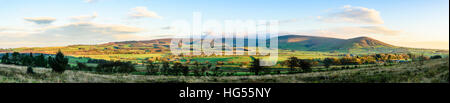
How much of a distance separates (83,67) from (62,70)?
157ft

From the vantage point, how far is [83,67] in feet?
218

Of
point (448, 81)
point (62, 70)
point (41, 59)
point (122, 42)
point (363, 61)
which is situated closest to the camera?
point (448, 81)

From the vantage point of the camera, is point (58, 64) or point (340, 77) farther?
point (58, 64)

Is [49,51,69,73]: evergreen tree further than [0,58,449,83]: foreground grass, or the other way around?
[49,51,69,73]: evergreen tree

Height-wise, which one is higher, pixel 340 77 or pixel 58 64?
pixel 58 64

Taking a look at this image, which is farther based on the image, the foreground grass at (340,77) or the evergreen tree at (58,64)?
the evergreen tree at (58,64)

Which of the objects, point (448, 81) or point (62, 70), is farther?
point (62, 70)
